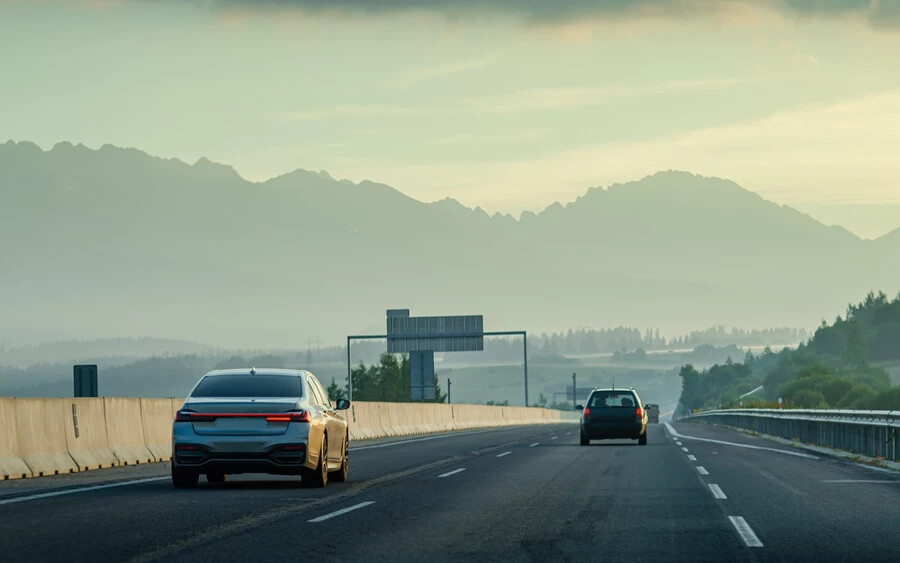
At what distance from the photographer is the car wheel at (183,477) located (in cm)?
1720

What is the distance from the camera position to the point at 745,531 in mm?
12484

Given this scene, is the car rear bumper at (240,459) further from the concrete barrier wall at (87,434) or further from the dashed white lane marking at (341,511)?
the concrete barrier wall at (87,434)

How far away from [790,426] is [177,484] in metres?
24.4

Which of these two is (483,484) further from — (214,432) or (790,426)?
(790,426)

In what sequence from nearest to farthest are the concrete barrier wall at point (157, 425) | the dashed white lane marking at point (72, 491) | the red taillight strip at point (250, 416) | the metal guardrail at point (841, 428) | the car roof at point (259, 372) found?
1. the dashed white lane marking at point (72, 491)
2. the red taillight strip at point (250, 416)
3. the car roof at point (259, 372)
4. the metal guardrail at point (841, 428)
5. the concrete barrier wall at point (157, 425)

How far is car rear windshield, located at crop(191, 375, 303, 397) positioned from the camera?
17625mm

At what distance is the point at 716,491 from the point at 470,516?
474 centimetres

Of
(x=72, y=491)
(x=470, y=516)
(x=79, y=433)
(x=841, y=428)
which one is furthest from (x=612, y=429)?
(x=470, y=516)

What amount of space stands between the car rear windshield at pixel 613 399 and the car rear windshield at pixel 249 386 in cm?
1791

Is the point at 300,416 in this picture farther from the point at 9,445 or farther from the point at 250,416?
the point at 9,445

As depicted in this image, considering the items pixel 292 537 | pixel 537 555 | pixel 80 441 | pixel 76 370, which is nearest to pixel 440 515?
pixel 292 537

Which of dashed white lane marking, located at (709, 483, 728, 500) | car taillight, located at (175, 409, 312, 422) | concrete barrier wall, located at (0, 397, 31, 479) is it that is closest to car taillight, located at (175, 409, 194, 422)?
car taillight, located at (175, 409, 312, 422)

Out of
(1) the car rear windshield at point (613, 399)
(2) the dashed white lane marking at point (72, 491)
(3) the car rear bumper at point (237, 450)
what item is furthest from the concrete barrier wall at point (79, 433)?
(1) the car rear windshield at point (613, 399)

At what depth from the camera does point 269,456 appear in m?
16.9
